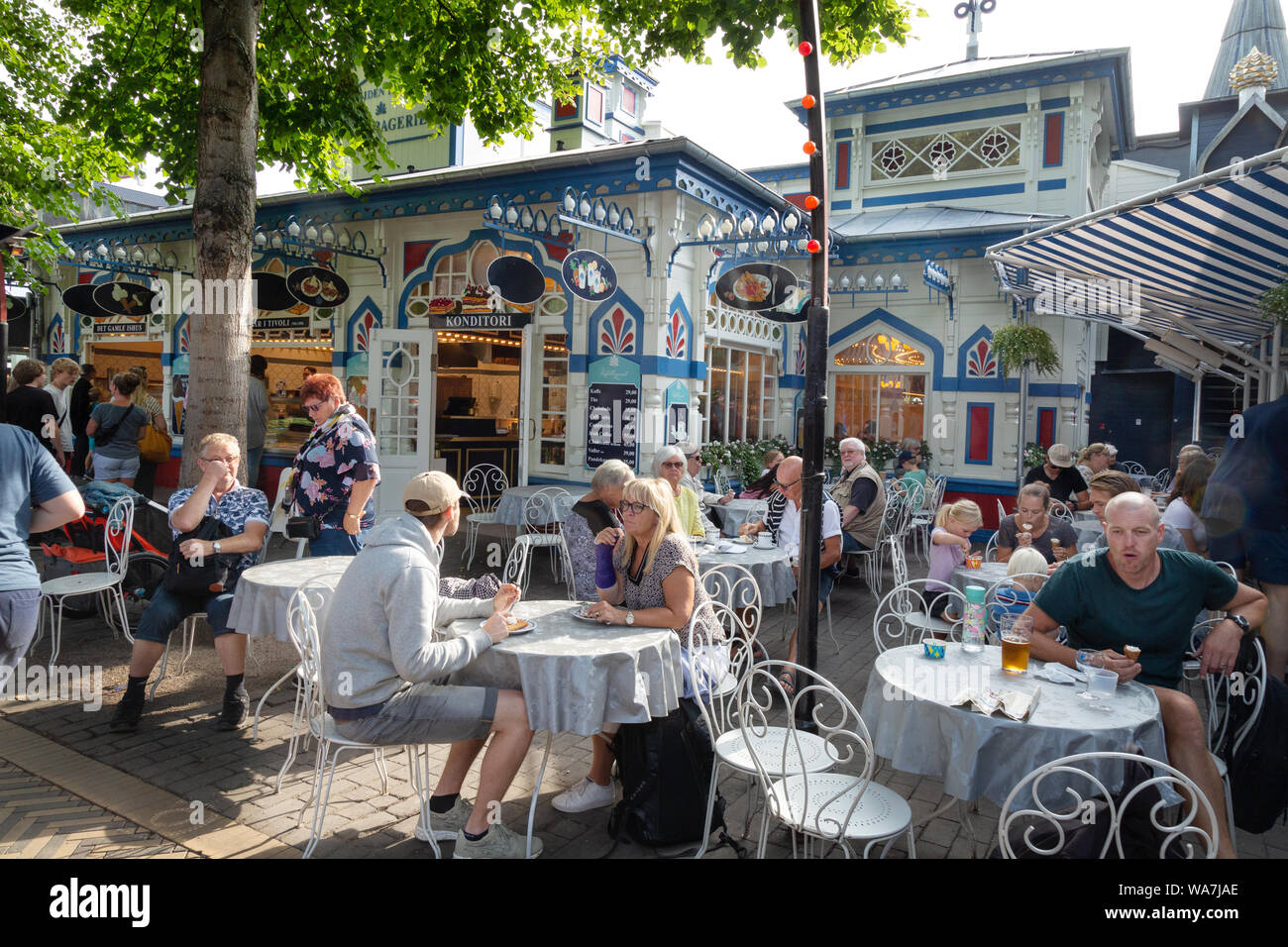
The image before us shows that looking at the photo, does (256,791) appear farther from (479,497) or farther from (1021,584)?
(479,497)

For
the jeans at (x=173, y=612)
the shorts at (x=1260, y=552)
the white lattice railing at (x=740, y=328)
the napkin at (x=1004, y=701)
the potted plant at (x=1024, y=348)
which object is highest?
the white lattice railing at (x=740, y=328)

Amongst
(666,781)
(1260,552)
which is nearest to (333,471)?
(666,781)

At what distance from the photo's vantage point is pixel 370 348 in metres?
10.2

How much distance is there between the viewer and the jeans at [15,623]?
3023mm

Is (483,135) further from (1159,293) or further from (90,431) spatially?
(1159,293)

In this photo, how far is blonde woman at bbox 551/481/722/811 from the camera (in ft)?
11.7

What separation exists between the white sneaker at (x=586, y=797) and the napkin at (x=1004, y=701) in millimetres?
1646

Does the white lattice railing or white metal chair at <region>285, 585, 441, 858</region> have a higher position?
the white lattice railing

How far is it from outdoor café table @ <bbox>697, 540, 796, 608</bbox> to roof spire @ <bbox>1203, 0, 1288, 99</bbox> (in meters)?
27.9

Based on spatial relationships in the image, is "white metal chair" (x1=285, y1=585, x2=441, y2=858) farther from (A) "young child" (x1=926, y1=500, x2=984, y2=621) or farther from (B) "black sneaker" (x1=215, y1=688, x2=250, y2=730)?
(A) "young child" (x1=926, y1=500, x2=984, y2=621)

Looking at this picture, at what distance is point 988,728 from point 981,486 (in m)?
9.67

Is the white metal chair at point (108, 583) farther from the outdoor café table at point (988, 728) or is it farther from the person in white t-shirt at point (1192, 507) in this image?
the person in white t-shirt at point (1192, 507)

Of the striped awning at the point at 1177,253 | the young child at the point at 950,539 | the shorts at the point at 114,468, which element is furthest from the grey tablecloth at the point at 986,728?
the shorts at the point at 114,468

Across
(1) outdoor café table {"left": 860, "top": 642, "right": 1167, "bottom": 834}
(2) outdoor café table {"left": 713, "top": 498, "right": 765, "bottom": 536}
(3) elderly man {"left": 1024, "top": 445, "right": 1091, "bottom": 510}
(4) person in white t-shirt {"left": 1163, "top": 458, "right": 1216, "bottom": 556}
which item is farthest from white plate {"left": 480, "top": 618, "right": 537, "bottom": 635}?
(3) elderly man {"left": 1024, "top": 445, "right": 1091, "bottom": 510}
